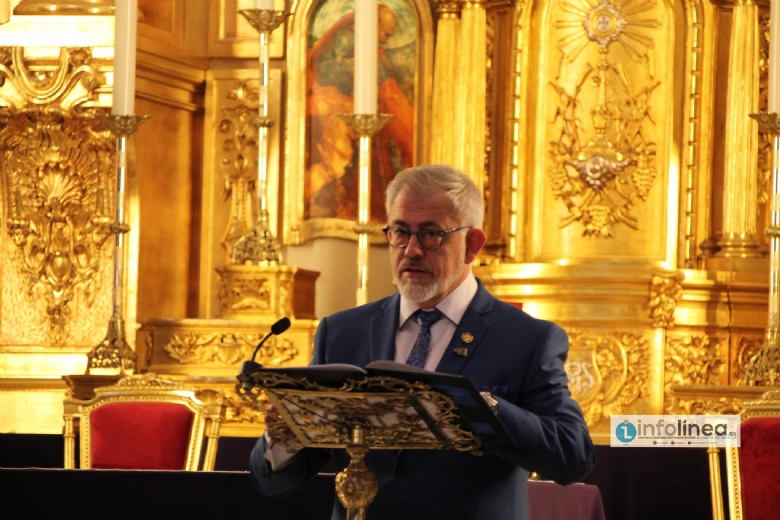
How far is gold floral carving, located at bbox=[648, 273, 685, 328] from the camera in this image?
693 cm

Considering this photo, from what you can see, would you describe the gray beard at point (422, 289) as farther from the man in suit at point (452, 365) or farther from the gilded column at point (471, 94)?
the gilded column at point (471, 94)

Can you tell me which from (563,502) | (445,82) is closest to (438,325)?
(563,502)

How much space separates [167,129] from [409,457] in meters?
5.43

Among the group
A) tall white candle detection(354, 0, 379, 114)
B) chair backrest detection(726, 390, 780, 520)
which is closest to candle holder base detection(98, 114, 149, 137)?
tall white candle detection(354, 0, 379, 114)

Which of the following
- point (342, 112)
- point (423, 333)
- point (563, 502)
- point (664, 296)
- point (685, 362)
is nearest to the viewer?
point (423, 333)

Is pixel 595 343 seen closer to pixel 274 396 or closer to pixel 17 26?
pixel 17 26

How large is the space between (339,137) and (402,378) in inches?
224

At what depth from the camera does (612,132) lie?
7.25 metres

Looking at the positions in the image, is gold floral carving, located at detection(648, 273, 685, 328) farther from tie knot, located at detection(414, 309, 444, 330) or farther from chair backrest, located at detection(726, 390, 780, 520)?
tie knot, located at detection(414, 309, 444, 330)

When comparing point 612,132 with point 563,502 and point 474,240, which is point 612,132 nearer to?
point 563,502

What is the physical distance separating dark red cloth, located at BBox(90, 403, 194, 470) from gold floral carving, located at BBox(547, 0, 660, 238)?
304 centimetres

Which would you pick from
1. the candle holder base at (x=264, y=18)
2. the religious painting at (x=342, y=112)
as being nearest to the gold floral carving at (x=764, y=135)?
the religious painting at (x=342, y=112)

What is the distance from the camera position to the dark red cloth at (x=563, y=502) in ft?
12.6

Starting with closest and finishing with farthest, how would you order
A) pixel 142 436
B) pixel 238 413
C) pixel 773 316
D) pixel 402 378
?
pixel 402 378 < pixel 142 436 < pixel 773 316 < pixel 238 413
